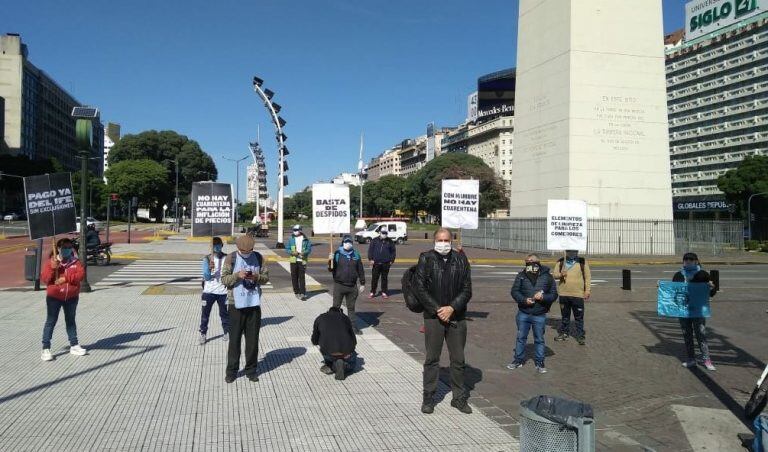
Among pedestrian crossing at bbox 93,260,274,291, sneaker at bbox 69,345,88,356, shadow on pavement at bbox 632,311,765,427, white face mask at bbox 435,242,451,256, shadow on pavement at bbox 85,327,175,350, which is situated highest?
white face mask at bbox 435,242,451,256

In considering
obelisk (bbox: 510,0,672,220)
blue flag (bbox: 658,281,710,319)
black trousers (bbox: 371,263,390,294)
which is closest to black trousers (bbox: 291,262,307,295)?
black trousers (bbox: 371,263,390,294)

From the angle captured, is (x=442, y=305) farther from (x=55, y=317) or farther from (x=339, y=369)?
(x=55, y=317)

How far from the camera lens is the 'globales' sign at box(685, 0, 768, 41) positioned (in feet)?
68.1

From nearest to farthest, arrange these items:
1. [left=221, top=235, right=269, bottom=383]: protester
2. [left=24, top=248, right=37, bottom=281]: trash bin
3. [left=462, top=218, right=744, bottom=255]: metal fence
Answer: [left=221, top=235, right=269, bottom=383]: protester → [left=24, top=248, right=37, bottom=281]: trash bin → [left=462, top=218, right=744, bottom=255]: metal fence

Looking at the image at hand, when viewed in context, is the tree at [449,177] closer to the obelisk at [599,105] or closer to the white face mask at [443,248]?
the obelisk at [599,105]

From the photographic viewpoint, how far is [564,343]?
33.4 ft

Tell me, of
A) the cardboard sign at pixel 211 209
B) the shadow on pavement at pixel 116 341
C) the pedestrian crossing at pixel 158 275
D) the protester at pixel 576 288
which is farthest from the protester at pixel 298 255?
the protester at pixel 576 288

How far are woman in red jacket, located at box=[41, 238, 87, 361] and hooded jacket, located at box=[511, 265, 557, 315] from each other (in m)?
5.95

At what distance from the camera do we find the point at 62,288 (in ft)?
26.6

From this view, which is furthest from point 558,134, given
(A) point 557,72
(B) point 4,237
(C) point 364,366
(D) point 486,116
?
(D) point 486,116

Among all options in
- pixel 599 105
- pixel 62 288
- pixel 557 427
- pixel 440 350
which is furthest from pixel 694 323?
pixel 599 105

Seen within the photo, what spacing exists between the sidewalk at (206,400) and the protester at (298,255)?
4570mm

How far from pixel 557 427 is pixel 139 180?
93679mm

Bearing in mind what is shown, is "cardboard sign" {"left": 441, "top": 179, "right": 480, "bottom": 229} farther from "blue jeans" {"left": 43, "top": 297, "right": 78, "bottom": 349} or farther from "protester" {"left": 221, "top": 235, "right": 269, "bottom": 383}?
"blue jeans" {"left": 43, "top": 297, "right": 78, "bottom": 349}
